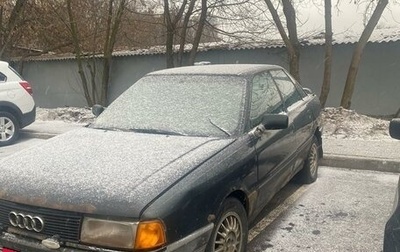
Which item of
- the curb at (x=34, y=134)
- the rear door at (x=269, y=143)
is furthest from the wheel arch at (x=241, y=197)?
the curb at (x=34, y=134)

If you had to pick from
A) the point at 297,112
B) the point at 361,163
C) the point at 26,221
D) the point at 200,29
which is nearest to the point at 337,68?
the point at 200,29

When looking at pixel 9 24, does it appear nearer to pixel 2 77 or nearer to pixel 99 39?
pixel 99 39

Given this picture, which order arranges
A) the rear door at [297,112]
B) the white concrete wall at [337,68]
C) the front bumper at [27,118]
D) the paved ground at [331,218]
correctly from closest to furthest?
1. the paved ground at [331,218]
2. the rear door at [297,112]
3. the front bumper at [27,118]
4. the white concrete wall at [337,68]

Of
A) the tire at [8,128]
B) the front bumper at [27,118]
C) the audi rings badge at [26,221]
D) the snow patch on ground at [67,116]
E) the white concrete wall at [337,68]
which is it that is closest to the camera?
the audi rings badge at [26,221]

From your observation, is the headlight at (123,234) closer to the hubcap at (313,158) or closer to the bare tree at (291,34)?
the hubcap at (313,158)

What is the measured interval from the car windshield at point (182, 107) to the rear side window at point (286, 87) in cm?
86

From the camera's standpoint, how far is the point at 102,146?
112 inches

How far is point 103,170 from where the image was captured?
2398 mm

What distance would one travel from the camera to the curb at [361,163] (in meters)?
5.30

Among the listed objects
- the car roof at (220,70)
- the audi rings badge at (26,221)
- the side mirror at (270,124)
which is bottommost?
the audi rings badge at (26,221)

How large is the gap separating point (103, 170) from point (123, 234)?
0.52 metres

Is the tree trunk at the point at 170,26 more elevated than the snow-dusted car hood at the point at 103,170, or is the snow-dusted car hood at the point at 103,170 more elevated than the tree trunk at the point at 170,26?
the tree trunk at the point at 170,26

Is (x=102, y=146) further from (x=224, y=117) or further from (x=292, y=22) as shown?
(x=292, y=22)

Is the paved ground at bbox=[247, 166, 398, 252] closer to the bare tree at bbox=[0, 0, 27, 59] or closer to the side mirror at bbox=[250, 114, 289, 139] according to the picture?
the side mirror at bbox=[250, 114, 289, 139]
